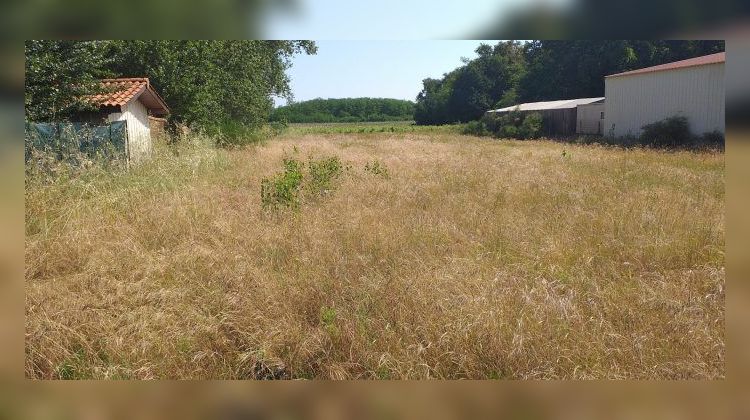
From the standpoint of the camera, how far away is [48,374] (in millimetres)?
2715

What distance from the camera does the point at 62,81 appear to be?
29.9 feet

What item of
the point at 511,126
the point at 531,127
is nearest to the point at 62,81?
the point at 531,127

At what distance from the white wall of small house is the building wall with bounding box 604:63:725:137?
48.6 feet

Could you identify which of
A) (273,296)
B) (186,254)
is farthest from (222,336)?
(186,254)

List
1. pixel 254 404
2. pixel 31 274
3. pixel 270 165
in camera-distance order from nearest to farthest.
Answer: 1. pixel 254 404
2. pixel 31 274
3. pixel 270 165

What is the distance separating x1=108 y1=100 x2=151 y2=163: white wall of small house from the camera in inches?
413

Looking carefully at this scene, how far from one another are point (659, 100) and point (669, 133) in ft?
4.08

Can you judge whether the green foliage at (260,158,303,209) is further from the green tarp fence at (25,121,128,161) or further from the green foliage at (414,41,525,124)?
the green foliage at (414,41,525,124)

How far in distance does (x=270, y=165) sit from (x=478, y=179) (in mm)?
5269

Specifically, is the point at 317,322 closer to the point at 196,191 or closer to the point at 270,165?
the point at 196,191

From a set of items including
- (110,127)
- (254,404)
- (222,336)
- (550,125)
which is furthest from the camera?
(550,125)

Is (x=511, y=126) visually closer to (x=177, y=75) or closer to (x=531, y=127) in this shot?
(x=531, y=127)

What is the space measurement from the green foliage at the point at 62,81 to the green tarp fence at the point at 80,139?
0.53m

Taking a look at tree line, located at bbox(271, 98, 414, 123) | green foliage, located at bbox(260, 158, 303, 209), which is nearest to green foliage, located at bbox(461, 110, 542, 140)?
tree line, located at bbox(271, 98, 414, 123)
